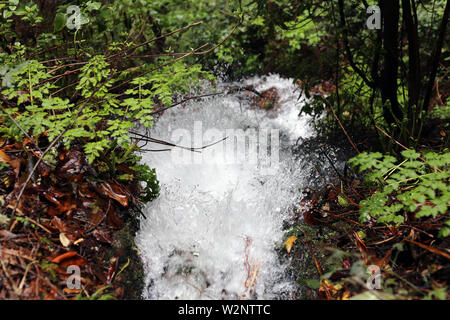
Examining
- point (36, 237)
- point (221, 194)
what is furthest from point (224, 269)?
point (36, 237)

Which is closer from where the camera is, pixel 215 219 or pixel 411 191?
pixel 411 191

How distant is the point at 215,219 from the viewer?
9.48 feet

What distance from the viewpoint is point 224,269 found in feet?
8.38

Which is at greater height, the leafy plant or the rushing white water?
the leafy plant

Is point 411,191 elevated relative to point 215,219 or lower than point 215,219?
elevated

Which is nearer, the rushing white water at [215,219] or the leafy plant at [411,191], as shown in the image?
the leafy plant at [411,191]

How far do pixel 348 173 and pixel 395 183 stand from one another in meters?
1.14

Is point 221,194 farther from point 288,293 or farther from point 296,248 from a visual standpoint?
point 288,293

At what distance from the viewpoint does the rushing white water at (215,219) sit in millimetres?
2449

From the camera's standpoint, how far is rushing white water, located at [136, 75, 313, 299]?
245 cm

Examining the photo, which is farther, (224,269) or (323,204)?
(323,204)

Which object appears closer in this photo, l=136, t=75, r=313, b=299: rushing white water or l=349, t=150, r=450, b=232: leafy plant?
l=349, t=150, r=450, b=232: leafy plant

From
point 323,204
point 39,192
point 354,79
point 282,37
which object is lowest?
point 323,204

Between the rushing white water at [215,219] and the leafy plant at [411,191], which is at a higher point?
the leafy plant at [411,191]
